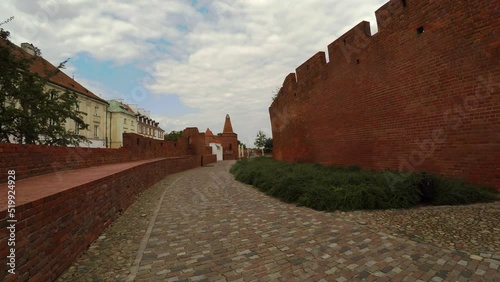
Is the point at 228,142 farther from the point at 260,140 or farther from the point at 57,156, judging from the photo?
the point at 57,156

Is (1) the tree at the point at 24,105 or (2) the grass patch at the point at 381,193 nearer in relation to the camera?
(2) the grass patch at the point at 381,193

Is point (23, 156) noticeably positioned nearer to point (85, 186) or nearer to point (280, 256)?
point (85, 186)

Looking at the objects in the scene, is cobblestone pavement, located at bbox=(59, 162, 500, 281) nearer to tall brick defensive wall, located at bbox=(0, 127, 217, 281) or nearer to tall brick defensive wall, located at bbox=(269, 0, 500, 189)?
tall brick defensive wall, located at bbox=(0, 127, 217, 281)

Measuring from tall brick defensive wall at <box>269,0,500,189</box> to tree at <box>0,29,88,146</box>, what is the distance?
536 inches

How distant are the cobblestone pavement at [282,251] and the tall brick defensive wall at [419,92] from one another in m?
1.73

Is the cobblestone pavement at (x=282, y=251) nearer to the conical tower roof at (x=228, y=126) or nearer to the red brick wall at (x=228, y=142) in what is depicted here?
the red brick wall at (x=228, y=142)

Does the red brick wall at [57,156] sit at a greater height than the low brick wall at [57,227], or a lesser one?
greater

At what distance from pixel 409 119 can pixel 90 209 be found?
7733 millimetres

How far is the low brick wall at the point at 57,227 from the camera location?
2.41 metres

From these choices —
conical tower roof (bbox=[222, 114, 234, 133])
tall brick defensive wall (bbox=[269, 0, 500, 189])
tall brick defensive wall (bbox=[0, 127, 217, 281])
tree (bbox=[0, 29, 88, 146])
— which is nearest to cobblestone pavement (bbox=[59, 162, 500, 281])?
tall brick defensive wall (bbox=[0, 127, 217, 281])

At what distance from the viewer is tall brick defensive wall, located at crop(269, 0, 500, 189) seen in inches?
225

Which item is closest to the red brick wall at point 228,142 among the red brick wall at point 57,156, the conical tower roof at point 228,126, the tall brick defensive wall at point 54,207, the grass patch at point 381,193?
the conical tower roof at point 228,126

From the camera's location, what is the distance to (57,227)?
3111 millimetres

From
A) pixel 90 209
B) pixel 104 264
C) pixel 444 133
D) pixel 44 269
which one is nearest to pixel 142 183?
pixel 90 209
